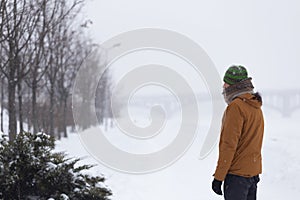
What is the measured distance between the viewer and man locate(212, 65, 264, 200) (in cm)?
356

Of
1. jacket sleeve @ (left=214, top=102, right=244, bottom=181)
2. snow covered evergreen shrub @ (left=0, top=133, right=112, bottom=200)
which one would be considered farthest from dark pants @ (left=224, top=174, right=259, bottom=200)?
snow covered evergreen shrub @ (left=0, top=133, right=112, bottom=200)

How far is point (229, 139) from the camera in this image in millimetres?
3541

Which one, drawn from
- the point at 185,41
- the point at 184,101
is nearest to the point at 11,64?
the point at 185,41

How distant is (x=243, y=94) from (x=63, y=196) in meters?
2.51

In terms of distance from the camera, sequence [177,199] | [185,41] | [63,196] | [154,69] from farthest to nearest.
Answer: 1. [154,69]
2. [185,41]
3. [177,199]
4. [63,196]

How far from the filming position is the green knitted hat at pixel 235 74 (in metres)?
3.79

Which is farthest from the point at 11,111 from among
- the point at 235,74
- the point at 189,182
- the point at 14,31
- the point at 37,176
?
the point at 235,74

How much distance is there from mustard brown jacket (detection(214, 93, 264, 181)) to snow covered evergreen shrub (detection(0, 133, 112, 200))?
6.79 feet

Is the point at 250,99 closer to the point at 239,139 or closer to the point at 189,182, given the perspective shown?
the point at 239,139

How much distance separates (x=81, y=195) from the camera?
495 cm

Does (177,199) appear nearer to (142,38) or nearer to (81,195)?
(81,195)

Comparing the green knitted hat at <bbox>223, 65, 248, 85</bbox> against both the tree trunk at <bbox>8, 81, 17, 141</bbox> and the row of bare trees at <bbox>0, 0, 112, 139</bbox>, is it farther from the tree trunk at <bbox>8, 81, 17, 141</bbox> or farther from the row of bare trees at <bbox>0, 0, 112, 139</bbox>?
the tree trunk at <bbox>8, 81, 17, 141</bbox>

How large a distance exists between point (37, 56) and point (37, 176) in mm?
7627

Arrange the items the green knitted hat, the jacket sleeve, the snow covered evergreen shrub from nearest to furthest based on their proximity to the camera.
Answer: the jacket sleeve, the green knitted hat, the snow covered evergreen shrub
